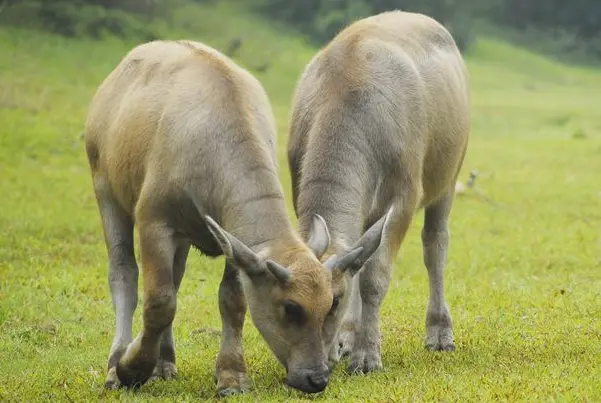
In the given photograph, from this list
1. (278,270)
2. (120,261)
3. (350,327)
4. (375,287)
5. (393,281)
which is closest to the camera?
(278,270)

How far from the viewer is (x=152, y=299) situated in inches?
310

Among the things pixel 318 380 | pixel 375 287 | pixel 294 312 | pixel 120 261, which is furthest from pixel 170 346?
pixel 318 380

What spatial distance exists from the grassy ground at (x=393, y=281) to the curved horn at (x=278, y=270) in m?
0.90

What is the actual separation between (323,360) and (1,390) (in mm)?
2384

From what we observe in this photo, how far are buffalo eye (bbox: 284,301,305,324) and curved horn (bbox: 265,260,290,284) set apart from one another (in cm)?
16

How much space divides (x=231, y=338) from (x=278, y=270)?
4.30 feet

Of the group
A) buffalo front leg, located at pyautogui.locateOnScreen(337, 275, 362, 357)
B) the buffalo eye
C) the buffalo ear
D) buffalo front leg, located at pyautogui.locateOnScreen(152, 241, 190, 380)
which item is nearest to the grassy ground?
buffalo front leg, located at pyautogui.locateOnScreen(152, 241, 190, 380)

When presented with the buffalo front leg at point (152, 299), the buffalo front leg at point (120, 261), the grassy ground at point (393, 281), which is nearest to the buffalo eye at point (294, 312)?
the grassy ground at point (393, 281)

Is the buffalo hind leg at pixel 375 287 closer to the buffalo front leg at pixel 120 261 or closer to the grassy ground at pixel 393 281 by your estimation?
the grassy ground at pixel 393 281

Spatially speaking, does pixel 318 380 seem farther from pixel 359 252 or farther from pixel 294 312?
pixel 359 252

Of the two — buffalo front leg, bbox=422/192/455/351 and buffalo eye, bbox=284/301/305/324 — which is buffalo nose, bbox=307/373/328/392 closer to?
buffalo eye, bbox=284/301/305/324

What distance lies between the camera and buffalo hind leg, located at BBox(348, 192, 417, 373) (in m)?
8.52

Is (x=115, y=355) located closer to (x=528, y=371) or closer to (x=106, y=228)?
(x=106, y=228)

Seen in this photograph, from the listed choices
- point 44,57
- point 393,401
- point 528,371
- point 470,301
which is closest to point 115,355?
point 393,401
